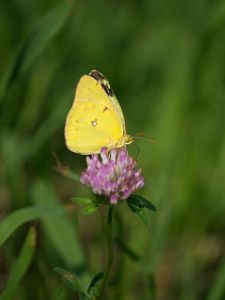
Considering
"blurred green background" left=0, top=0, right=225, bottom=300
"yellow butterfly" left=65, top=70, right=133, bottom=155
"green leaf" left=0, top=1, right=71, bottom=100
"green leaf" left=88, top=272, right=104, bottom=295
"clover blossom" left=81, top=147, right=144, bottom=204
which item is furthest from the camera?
"green leaf" left=0, top=1, right=71, bottom=100

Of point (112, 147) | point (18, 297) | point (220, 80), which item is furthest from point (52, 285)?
point (220, 80)

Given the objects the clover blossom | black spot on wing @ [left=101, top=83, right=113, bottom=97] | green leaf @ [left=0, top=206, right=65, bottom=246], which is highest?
black spot on wing @ [left=101, top=83, right=113, bottom=97]

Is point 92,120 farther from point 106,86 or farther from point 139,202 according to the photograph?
point 139,202

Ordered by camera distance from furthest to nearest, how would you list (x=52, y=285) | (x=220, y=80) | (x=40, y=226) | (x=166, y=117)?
(x=220, y=80) < (x=166, y=117) < (x=40, y=226) < (x=52, y=285)

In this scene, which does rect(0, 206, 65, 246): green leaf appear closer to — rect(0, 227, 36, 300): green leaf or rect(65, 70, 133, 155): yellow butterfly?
rect(0, 227, 36, 300): green leaf

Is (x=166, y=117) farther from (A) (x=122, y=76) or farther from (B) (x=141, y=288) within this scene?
(B) (x=141, y=288)

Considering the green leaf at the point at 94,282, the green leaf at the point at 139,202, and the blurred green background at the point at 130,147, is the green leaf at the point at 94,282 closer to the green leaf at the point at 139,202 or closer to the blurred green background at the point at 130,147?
the blurred green background at the point at 130,147

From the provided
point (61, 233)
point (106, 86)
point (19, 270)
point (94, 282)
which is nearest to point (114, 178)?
point (94, 282)

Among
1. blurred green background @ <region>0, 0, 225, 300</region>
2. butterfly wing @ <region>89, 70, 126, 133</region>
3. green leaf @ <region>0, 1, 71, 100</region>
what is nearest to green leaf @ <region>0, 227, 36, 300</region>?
blurred green background @ <region>0, 0, 225, 300</region>
